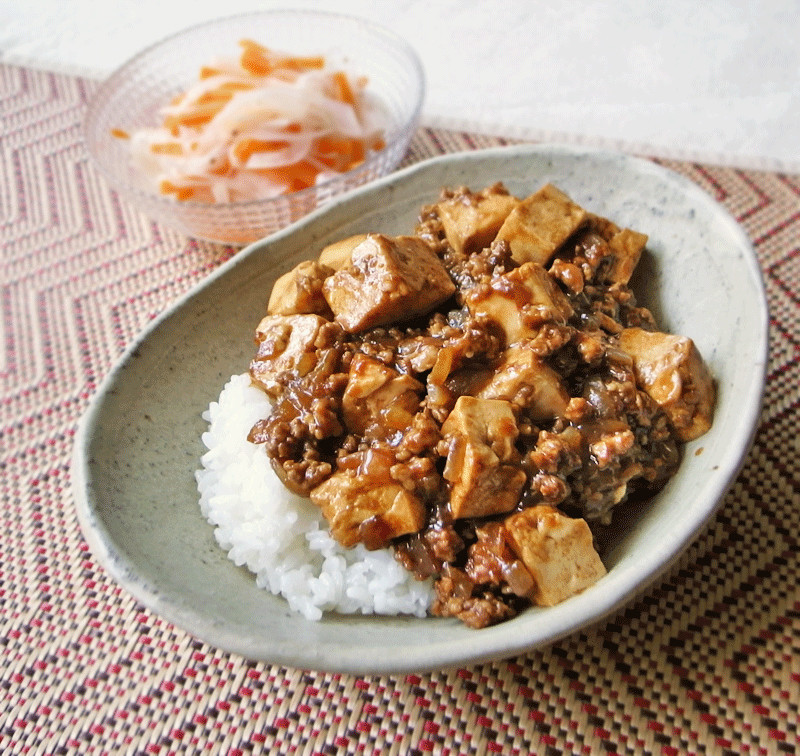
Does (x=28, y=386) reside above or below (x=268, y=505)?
below

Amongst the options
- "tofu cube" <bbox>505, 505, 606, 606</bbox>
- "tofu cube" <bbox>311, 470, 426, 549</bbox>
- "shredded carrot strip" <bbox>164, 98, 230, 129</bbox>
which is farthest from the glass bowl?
"tofu cube" <bbox>505, 505, 606, 606</bbox>

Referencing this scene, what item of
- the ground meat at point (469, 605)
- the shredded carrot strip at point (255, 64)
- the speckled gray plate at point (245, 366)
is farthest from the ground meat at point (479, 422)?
the shredded carrot strip at point (255, 64)

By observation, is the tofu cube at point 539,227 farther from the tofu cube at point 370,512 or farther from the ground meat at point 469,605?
the ground meat at point 469,605

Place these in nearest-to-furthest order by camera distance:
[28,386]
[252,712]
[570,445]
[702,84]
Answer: [570,445] < [252,712] < [28,386] < [702,84]

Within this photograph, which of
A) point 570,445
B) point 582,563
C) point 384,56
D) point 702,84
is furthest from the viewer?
point 702,84

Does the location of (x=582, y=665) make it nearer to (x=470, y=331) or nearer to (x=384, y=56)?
(x=470, y=331)

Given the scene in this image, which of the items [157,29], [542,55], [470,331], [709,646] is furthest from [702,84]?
[157,29]
